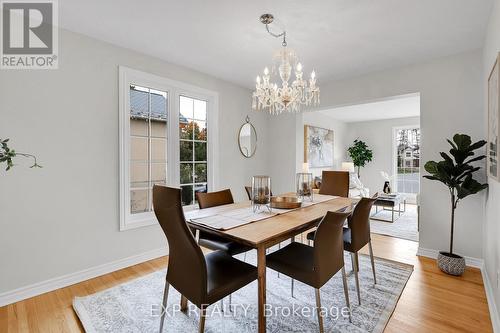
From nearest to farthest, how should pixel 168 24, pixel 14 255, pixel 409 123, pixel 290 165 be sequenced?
pixel 14 255, pixel 168 24, pixel 290 165, pixel 409 123

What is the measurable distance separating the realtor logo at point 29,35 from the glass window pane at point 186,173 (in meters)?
1.72

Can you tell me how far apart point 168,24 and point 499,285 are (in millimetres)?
3356

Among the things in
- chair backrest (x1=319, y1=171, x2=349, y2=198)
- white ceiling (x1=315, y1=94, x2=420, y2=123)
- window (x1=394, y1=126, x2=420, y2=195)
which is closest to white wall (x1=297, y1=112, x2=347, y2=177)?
white ceiling (x1=315, y1=94, x2=420, y2=123)

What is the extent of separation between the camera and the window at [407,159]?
6.59m

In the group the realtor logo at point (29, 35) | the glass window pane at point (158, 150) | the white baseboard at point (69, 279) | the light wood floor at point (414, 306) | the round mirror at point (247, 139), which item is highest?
the realtor logo at point (29, 35)

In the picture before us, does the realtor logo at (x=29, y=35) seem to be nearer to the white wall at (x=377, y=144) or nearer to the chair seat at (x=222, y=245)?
the chair seat at (x=222, y=245)

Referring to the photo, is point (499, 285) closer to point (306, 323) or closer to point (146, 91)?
point (306, 323)

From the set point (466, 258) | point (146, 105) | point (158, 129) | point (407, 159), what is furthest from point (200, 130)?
point (407, 159)

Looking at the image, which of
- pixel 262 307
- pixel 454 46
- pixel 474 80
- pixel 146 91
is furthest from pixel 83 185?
pixel 474 80

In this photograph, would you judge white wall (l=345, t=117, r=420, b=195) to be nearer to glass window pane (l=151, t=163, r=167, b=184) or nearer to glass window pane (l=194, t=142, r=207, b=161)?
glass window pane (l=194, t=142, r=207, b=161)

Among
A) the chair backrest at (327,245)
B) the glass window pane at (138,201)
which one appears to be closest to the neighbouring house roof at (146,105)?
the glass window pane at (138,201)

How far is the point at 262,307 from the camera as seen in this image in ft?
4.74

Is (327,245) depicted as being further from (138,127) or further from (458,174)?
(138,127)

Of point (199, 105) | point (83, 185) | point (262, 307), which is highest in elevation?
point (199, 105)
